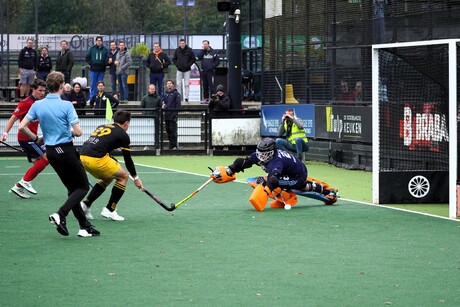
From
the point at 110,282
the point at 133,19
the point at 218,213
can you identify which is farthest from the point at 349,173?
the point at 133,19

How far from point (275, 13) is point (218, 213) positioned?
13.6m

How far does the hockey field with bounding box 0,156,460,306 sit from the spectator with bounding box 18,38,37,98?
51.5 ft

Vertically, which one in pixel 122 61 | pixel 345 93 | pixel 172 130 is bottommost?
pixel 172 130

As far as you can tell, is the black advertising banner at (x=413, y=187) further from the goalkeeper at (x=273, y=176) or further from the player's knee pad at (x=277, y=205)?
the player's knee pad at (x=277, y=205)

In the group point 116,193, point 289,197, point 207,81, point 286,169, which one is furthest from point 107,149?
point 207,81

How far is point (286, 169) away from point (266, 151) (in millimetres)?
420

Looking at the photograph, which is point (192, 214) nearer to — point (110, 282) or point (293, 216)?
point (293, 216)

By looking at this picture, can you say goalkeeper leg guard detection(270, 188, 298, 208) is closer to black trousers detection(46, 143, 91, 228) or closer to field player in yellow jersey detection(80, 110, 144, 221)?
field player in yellow jersey detection(80, 110, 144, 221)

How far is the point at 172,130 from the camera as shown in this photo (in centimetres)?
2830

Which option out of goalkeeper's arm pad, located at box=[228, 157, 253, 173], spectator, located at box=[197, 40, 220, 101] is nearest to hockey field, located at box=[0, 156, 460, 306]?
goalkeeper's arm pad, located at box=[228, 157, 253, 173]

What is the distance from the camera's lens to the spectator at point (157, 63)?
31484 millimetres

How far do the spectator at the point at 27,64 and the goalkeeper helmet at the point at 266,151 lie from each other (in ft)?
59.8

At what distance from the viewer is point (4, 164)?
25250mm

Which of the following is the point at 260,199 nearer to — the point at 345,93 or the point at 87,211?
the point at 87,211
